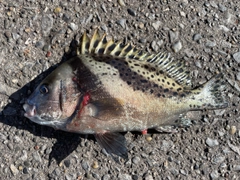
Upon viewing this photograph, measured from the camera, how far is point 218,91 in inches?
138

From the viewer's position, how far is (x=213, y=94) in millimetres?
3488

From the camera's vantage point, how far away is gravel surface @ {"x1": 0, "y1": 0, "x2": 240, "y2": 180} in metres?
3.63

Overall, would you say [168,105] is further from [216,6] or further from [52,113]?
[216,6]

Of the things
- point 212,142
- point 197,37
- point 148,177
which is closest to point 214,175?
point 212,142

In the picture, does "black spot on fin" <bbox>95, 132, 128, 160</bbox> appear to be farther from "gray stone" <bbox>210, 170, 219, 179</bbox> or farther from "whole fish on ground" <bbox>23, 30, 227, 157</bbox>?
"gray stone" <bbox>210, 170, 219, 179</bbox>

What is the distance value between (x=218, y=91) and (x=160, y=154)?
0.82 m

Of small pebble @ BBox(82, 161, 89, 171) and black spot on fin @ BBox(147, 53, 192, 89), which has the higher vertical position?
black spot on fin @ BBox(147, 53, 192, 89)

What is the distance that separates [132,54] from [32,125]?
1166 mm

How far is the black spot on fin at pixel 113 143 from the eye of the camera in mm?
3232

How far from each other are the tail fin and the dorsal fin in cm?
16

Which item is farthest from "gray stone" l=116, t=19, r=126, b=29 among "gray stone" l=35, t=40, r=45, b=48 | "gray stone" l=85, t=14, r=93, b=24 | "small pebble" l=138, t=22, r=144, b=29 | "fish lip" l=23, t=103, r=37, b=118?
"fish lip" l=23, t=103, r=37, b=118

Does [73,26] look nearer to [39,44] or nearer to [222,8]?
[39,44]

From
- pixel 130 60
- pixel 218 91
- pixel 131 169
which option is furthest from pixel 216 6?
pixel 131 169

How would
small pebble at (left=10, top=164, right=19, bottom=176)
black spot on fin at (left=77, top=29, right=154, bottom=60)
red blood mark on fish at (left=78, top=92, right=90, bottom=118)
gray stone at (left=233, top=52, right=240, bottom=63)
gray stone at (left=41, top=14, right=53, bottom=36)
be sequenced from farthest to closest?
gray stone at (left=233, top=52, right=240, bottom=63), gray stone at (left=41, top=14, right=53, bottom=36), small pebble at (left=10, top=164, right=19, bottom=176), black spot on fin at (left=77, top=29, right=154, bottom=60), red blood mark on fish at (left=78, top=92, right=90, bottom=118)
